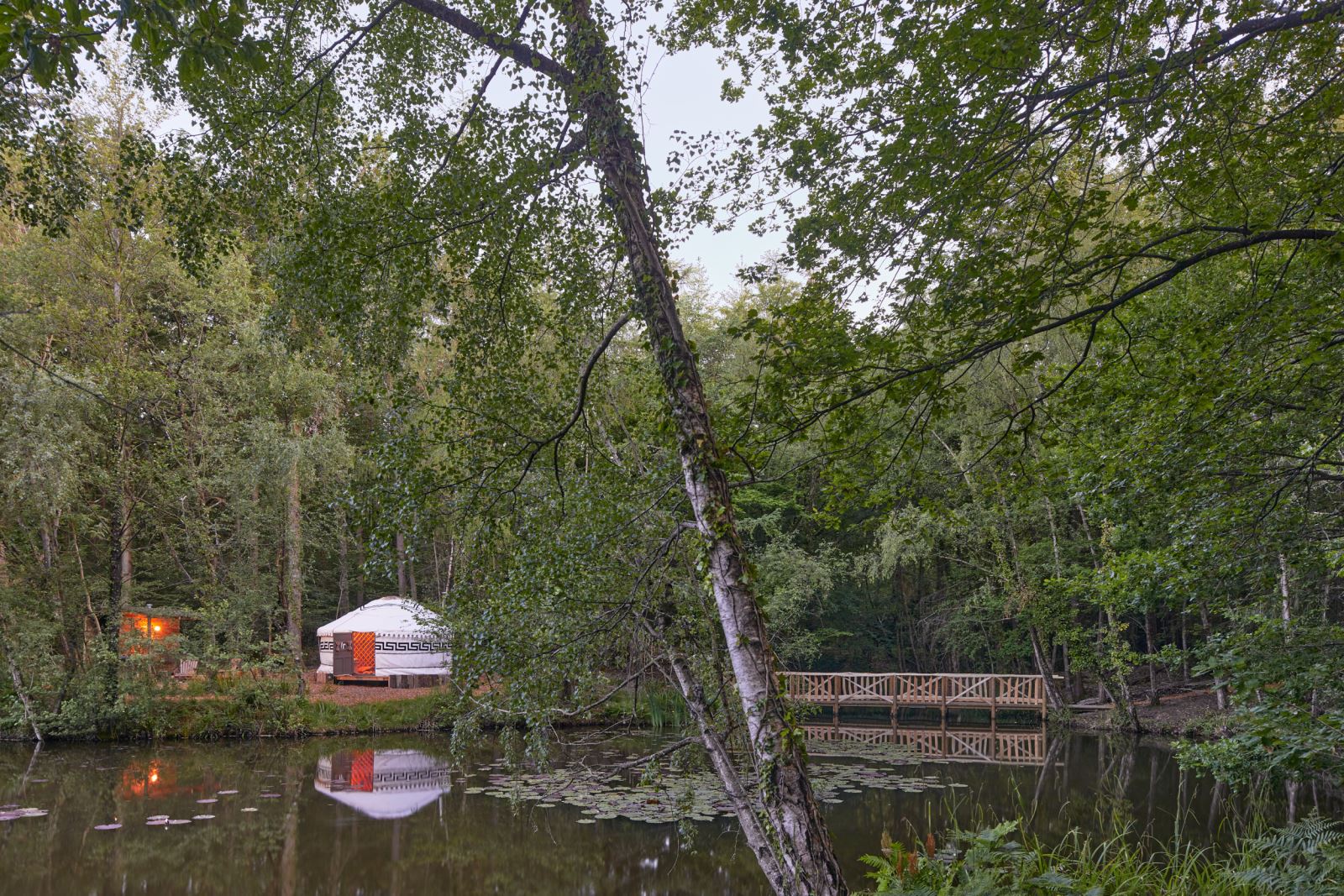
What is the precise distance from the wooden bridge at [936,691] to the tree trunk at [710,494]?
1214cm

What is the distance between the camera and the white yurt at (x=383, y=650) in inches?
659

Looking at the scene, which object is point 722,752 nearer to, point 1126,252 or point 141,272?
point 1126,252

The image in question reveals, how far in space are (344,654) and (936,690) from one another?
11645mm

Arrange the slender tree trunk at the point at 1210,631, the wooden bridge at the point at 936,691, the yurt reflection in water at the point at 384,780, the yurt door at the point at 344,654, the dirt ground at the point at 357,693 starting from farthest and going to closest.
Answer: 1. the yurt door at the point at 344,654
2. the wooden bridge at the point at 936,691
3. the dirt ground at the point at 357,693
4. the slender tree trunk at the point at 1210,631
5. the yurt reflection in water at the point at 384,780

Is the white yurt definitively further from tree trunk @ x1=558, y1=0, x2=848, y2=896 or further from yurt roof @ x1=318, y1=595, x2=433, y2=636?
tree trunk @ x1=558, y1=0, x2=848, y2=896

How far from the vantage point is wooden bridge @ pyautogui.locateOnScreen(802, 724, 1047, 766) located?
12.4 meters

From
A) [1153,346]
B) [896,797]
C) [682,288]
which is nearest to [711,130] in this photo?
[1153,346]

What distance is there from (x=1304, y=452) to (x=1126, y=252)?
2.69 metres

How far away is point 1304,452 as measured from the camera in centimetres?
505

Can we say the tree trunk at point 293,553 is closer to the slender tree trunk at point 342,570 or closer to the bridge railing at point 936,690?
the slender tree trunk at point 342,570

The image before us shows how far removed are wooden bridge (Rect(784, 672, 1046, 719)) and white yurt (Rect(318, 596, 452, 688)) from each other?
710cm

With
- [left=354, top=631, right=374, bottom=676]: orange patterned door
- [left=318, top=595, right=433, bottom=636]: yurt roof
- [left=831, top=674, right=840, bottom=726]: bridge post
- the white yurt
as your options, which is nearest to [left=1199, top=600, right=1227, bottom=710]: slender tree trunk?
[left=831, top=674, right=840, bottom=726]: bridge post

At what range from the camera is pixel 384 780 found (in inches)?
422

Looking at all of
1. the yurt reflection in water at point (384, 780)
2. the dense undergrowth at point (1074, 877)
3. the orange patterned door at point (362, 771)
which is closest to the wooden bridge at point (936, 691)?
→ the yurt reflection in water at point (384, 780)
